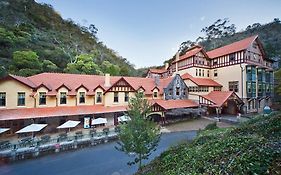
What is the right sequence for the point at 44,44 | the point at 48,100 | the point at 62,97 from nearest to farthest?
the point at 48,100 < the point at 62,97 < the point at 44,44

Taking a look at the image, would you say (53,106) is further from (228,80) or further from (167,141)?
(228,80)

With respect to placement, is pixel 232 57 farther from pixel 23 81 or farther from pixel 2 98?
pixel 2 98

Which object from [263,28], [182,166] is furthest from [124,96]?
[263,28]

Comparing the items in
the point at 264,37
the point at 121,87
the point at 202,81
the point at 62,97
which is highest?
the point at 264,37

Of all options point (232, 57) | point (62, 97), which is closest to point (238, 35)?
point (232, 57)

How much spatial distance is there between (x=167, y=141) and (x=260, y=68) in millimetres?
28579

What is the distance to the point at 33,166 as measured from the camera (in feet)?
43.8

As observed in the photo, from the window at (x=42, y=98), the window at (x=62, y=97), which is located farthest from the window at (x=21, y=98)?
the window at (x=62, y=97)

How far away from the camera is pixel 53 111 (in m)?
20.5

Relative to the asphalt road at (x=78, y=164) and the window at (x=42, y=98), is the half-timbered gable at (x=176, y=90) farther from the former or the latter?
the window at (x=42, y=98)

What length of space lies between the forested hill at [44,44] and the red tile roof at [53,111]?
12.9m

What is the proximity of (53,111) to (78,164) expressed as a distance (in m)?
9.16

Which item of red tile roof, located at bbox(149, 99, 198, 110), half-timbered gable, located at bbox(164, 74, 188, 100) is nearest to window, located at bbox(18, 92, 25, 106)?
red tile roof, located at bbox(149, 99, 198, 110)

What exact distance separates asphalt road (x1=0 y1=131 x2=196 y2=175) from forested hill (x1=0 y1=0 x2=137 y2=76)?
20.7 metres
